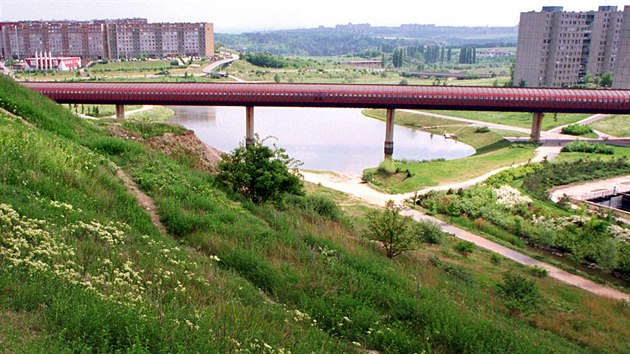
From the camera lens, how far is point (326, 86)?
47469 mm

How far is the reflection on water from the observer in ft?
161

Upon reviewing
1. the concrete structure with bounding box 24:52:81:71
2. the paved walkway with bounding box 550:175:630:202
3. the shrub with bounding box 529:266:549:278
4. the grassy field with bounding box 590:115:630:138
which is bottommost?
the paved walkway with bounding box 550:175:630:202

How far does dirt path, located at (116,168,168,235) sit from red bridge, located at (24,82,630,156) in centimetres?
3130

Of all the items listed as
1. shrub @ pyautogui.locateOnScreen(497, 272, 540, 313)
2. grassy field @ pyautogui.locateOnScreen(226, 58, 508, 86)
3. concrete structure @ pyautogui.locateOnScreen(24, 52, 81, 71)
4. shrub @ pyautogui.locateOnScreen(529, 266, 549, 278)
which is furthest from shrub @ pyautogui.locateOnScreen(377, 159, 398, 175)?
concrete structure @ pyautogui.locateOnScreen(24, 52, 81, 71)

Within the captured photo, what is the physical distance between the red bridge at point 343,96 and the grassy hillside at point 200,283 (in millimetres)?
29194

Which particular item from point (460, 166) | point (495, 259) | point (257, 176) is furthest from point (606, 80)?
point (257, 176)

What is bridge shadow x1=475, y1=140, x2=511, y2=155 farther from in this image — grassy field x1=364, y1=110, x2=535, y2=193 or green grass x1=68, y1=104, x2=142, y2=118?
Result: green grass x1=68, y1=104, x2=142, y2=118

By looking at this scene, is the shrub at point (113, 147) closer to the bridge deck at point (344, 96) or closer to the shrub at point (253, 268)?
the shrub at point (253, 268)

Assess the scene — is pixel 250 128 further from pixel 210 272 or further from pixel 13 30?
pixel 13 30

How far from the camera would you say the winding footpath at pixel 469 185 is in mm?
20484

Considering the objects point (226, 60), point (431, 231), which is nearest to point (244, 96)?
point (431, 231)

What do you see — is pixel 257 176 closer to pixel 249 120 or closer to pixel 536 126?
pixel 249 120

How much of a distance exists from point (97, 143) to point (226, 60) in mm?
118562

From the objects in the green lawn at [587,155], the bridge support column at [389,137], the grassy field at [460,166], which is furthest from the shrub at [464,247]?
the bridge support column at [389,137]
